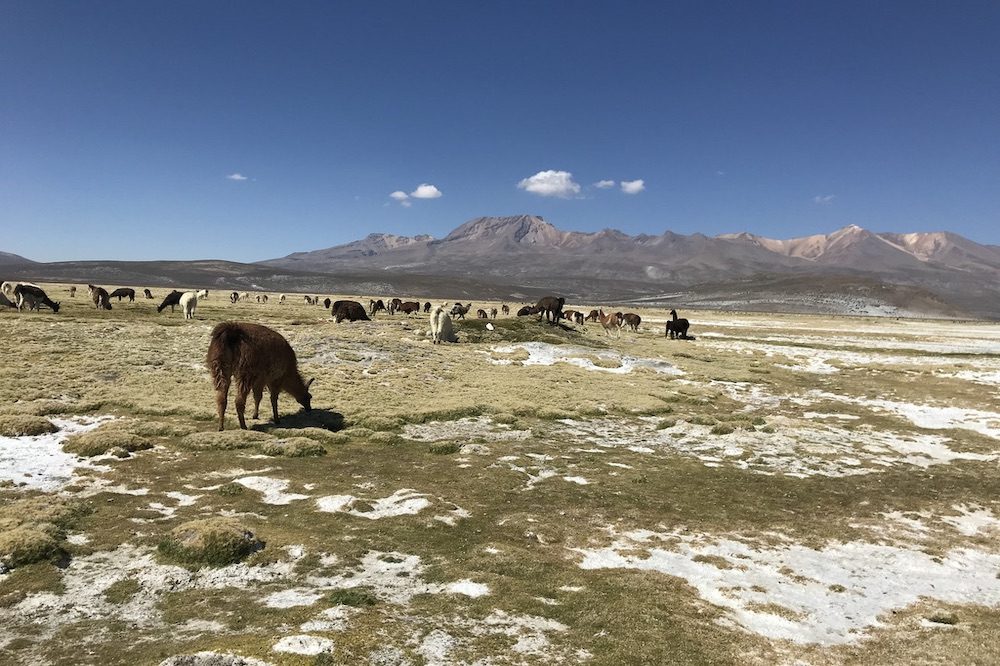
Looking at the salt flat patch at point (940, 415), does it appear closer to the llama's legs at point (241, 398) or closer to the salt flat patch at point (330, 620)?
the salt flat patch at point (330, 620)

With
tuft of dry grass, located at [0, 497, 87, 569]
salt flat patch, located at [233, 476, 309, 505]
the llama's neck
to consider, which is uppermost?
the llama's neck

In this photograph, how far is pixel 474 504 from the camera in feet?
40.9

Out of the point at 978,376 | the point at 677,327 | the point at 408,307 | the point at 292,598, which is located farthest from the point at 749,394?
the point at 408,307

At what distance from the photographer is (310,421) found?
19453mm

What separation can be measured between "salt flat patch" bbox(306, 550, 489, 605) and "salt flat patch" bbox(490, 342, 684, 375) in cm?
2660

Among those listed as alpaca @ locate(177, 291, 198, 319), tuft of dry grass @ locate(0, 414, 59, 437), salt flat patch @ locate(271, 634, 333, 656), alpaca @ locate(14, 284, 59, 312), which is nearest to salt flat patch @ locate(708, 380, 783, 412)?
salt flat patch @ locate(271, 634, 333, 656)

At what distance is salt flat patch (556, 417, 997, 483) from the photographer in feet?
57.5

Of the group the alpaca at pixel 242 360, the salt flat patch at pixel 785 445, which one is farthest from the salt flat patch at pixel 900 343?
the alpaca at pixel 242 360

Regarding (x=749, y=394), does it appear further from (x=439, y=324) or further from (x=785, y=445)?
(x=439, y=324)

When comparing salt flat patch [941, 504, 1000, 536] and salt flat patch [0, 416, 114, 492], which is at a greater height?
salt flat patch [0, 416, 114, 492]

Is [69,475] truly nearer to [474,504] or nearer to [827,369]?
[474,504]

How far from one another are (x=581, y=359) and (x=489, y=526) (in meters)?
28.4

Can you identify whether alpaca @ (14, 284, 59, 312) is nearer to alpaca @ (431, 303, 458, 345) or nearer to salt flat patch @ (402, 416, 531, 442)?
alpaca @ (431, 303, 458, 345)

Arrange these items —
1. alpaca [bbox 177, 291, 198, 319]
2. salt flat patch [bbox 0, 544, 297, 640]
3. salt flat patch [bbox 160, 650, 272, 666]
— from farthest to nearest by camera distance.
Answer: alpaca [bbox 177, 291, 198, 319]
salt flat patch [bbox 0, 544, 297, 640]
salt flat patch [bbox 160, 650, 272, 666]
